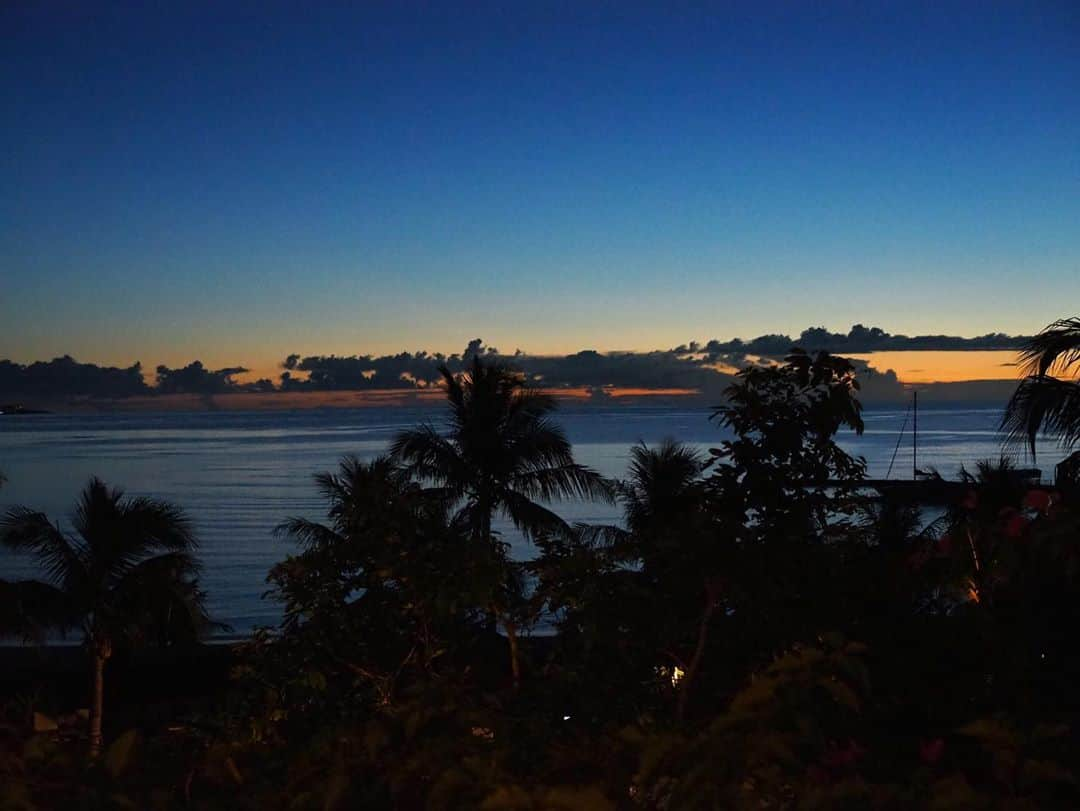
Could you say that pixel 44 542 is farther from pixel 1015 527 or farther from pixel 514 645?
pixel 1015 527

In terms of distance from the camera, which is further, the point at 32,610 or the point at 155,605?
the point at 155,605

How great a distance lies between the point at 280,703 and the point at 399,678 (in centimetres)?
77

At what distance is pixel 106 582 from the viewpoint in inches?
682

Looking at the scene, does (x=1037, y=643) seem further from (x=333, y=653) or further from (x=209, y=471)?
(x=209, y=471)

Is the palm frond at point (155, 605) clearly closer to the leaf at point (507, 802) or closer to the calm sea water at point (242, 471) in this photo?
the calm sea water at point (242, 471)

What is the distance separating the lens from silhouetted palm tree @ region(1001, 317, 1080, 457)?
31.2 ft

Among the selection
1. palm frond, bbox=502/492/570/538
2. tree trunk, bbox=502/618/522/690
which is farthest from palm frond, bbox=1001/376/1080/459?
palm frond, bbox=502/492/570/538

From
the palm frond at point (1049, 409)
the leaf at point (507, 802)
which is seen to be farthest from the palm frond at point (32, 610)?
the leaf at point (507, 802)

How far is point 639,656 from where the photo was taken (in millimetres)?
6289

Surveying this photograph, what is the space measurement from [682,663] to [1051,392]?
18.1 ft

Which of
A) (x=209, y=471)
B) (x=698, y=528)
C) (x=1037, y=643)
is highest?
(x=698, y=528)

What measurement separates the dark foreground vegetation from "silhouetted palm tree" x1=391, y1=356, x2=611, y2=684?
1308cm

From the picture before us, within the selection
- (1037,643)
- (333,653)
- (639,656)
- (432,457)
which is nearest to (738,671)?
(639,656)

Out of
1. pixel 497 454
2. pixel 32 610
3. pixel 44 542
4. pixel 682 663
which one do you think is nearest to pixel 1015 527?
pixel 682 663
